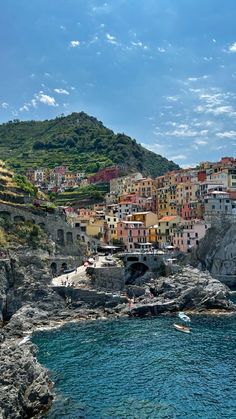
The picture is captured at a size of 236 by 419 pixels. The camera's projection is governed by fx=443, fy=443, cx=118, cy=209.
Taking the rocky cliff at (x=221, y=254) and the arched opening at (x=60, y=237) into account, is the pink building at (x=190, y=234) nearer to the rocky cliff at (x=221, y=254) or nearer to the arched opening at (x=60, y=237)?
the rocky cliff at (x=221, y=254)

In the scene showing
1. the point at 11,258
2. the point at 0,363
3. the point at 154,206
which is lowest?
the point at 0,363

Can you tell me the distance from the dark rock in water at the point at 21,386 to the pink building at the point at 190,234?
50421 millimetres

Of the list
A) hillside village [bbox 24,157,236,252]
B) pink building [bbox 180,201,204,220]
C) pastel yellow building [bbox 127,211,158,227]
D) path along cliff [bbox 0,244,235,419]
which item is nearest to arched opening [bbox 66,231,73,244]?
hillside village [bbox 24,157,236,252]

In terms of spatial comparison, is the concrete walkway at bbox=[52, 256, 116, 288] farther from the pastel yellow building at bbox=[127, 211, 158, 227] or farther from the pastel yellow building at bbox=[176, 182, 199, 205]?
the pastel yellow building at bbox=[176, 182, 199, 205]

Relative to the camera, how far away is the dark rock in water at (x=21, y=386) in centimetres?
2448

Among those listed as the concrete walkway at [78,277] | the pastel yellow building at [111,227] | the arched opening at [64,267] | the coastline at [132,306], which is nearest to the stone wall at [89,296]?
the coastline at [132,306]

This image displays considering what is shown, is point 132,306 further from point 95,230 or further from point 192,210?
point 192,210

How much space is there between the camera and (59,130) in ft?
632

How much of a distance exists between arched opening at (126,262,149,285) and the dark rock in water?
3879cm

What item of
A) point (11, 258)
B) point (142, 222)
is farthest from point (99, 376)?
point (142, 222)

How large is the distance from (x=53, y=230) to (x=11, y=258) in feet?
49.4

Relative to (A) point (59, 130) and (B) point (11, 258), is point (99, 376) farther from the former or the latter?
(A) point (59, 130)

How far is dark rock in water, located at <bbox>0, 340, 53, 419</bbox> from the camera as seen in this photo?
24484mm

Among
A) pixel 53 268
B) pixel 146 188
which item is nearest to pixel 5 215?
pixel 53 268
